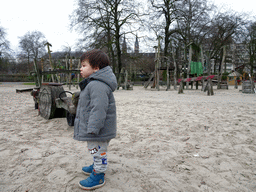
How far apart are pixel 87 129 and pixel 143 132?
6.89 feet

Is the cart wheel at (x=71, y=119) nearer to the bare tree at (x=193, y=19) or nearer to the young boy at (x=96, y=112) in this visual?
the young boy at (x=96, y=112)

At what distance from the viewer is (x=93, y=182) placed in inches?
66.5

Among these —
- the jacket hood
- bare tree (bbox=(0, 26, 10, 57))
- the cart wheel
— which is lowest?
the cart wheel

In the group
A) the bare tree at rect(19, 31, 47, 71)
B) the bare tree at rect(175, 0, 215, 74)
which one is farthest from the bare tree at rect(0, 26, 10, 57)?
the bare tree at rect(175, 0, 215, 74)

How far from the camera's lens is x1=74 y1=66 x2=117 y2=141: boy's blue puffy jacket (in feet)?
5.25

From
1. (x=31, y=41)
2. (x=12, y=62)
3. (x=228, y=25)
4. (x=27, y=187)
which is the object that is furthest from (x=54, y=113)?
(x=12, y=62)

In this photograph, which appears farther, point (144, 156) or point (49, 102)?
point (49, 102)

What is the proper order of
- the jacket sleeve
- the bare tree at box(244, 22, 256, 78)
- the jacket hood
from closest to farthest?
the jacket sleeve → the jacket hood → the bare tree at box(244, 22, 256, 78)

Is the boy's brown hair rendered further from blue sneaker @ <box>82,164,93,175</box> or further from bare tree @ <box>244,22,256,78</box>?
bare tree @ <box>244,22,256,78</box>

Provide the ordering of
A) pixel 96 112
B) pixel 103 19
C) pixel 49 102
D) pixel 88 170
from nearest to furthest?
1. pixel 96 112
2. pixel 88 170
3. pixel 49 102
4. pixel 103 19

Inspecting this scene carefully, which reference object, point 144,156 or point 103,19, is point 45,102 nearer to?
point 144,156

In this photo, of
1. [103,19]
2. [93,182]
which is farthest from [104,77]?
[103,19]

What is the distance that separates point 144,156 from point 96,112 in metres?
1.26

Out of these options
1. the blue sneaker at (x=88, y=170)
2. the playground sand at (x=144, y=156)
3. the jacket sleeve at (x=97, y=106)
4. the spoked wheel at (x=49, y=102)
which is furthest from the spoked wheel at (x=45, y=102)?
the jacket sleeve at (x=97, y=106)
